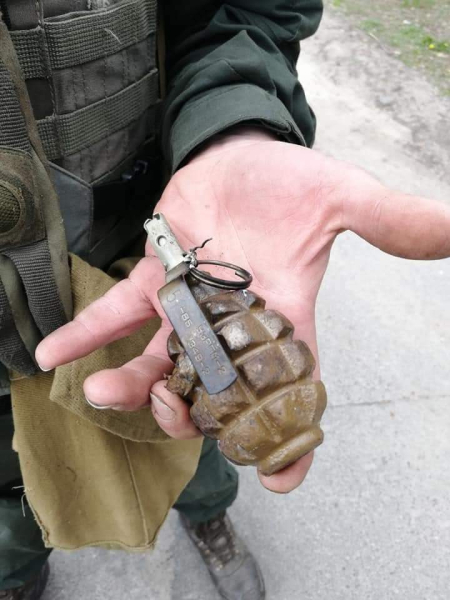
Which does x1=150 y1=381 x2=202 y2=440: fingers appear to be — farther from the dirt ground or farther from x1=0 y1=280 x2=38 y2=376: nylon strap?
the dirt ground

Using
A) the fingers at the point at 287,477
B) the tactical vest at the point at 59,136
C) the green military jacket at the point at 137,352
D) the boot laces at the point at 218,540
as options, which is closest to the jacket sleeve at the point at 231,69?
the green military jacket at the point at 137,352

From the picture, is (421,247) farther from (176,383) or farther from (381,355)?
(381,355)

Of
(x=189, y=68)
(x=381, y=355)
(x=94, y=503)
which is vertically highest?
(x=189, y=68)

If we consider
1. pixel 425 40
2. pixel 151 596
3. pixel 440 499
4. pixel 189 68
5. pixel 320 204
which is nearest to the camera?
pixel 320 204

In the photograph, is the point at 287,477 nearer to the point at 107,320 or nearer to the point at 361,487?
the point at 107,320

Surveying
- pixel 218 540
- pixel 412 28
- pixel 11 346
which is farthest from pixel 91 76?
pixel 412 28

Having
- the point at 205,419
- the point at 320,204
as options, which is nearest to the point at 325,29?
the point at 320,204

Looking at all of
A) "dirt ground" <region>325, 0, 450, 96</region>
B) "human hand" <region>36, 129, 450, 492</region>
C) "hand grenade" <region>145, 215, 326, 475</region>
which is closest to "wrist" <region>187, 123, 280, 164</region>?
"human hand" <region>36, 129, 450, 492</region>
